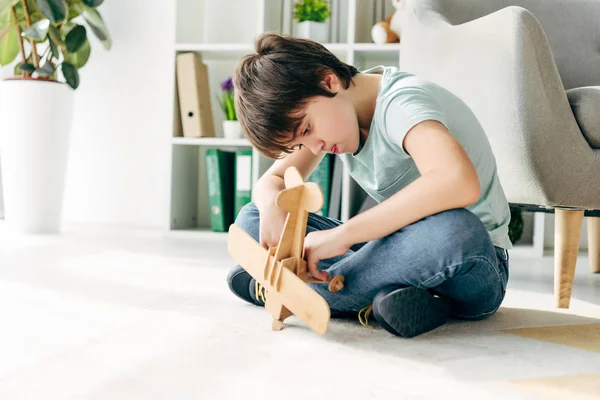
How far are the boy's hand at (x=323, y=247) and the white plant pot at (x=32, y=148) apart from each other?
1.64 metres

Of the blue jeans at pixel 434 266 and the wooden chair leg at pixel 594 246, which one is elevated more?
the blue jeans at pixel 434 266

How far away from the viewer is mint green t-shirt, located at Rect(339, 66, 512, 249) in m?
0.92

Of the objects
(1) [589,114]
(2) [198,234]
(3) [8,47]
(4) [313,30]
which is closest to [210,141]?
(2) [198,234]

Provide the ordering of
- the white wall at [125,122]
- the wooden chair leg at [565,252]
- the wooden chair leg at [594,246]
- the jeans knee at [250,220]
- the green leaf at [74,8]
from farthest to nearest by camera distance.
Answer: the white wall at [125,122] → the green leaf at [74,8] → the wooden chair leg at [594,246] → the wooden chair leg at [565,252] → the jeans knee at [250,220]

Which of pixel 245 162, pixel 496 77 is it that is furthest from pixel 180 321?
pixel 245 162

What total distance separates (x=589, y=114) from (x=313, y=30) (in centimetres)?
126

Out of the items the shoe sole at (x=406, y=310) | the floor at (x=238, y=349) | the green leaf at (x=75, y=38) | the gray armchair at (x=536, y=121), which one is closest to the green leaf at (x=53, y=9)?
the green leaf at (x=75, y=38)

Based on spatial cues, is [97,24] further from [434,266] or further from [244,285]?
[434,266]

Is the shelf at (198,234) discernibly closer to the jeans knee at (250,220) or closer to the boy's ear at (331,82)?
the jeans knee at (250,220)

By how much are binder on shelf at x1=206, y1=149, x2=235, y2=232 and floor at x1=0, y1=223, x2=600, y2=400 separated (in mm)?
1014

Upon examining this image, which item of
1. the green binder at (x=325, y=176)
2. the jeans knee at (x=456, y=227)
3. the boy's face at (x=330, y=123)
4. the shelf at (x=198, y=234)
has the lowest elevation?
the shelf at (x=198, y=234)

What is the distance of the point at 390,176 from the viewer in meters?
1.04

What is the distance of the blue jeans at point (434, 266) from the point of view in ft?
2.98

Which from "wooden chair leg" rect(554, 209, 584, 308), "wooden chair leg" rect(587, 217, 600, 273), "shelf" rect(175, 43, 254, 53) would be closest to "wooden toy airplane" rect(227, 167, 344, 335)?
"wooden chair leg" rect(554, 209, 584, 308)
